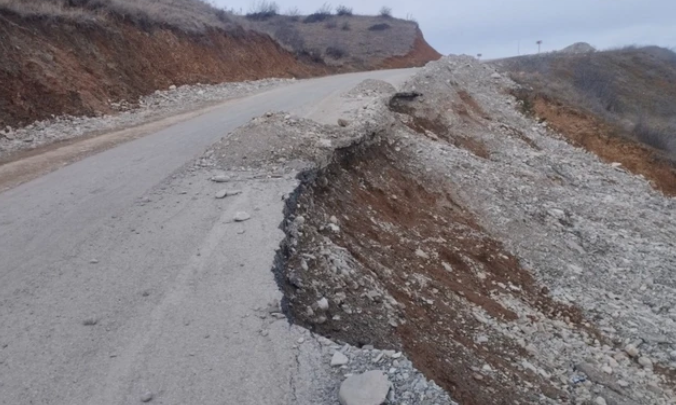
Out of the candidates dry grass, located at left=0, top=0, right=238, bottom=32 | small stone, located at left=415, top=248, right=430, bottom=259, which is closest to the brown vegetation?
small stone, located at left=415, top=248, right=430, bottom=259

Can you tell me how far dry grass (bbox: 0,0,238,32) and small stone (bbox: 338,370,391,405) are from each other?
1325 centimetres

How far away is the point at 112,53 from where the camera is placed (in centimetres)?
1595

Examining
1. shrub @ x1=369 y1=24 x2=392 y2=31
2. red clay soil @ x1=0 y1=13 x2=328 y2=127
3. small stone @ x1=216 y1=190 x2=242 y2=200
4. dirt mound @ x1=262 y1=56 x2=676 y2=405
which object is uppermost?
shrub @ x1=369 y1=24 x2=392 y2=31

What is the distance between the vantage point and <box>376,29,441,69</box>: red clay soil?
38312 millimetres

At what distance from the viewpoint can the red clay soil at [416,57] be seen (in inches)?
1508

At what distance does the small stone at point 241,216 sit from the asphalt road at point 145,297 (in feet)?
0.24

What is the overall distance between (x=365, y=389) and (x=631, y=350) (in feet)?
15.2

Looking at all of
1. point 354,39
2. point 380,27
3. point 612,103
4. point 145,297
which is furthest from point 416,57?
point 145,297

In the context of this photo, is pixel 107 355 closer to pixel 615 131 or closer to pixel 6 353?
pixel 6 353

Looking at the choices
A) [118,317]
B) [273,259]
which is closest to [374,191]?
[273,259]

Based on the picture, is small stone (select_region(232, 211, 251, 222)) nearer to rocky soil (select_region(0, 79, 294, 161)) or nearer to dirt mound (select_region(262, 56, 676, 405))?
dirt mound (select_region(262, 56, 676, 405))

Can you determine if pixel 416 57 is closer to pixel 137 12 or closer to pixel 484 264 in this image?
pixel 137 12

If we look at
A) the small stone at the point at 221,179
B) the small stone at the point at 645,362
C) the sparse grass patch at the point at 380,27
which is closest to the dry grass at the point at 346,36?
the sparse grass patch at the point at 380,27

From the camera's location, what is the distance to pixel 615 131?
17.0 metres
